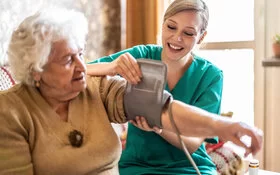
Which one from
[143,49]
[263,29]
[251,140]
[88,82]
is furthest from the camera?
[263,29]

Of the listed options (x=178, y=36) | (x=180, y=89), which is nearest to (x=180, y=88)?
(x=180, y=89)

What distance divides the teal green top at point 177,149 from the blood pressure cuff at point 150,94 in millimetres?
339

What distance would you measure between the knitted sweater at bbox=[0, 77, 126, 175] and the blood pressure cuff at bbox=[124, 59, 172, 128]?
0.22 ft

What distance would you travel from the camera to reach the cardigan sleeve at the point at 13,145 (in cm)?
118

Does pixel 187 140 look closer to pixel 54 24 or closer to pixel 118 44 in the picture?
pixel 54 24

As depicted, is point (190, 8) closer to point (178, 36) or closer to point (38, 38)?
point (178, 36)

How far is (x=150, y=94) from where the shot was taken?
4.08ft

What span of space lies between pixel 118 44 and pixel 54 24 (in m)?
1.73

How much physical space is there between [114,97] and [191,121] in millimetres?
310

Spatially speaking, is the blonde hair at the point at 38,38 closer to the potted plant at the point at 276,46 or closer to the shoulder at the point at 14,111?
the shoulder at the point at 14,111

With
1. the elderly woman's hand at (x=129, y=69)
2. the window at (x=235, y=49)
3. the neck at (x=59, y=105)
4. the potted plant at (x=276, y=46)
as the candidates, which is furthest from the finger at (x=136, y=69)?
the window at (x=235, y=49)

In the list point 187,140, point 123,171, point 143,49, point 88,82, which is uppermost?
point 143,49

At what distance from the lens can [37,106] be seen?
50.8 inches

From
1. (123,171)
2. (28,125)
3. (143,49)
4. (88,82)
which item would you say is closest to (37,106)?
(28,125)
